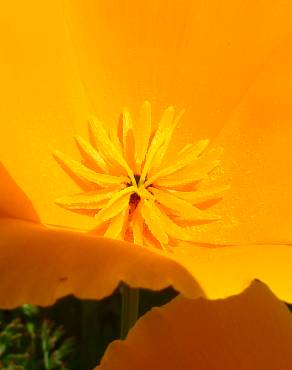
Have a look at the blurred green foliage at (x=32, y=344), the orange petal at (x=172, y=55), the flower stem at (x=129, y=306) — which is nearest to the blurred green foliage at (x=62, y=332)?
the blurred green foliage at (x=32, y=344)

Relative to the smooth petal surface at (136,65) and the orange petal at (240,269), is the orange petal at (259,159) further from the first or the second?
the orange petal at (240,269)

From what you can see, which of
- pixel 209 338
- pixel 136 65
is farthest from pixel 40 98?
pixel 209 338

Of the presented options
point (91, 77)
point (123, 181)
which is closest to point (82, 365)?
point (123, 181)

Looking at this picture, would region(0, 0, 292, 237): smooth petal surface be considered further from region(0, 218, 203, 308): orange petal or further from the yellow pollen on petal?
region(0, 218, 203, 308): orange petal

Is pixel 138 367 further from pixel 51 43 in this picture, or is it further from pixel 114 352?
pixel 51 43

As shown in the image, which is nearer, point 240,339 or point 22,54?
point 240,339

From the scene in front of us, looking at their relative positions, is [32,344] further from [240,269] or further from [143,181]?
[240,269]

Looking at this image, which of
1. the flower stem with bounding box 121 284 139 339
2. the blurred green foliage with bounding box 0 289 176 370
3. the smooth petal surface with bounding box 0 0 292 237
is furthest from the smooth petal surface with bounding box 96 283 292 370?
the blurred green foliage with bounding box 0 289 176 370
